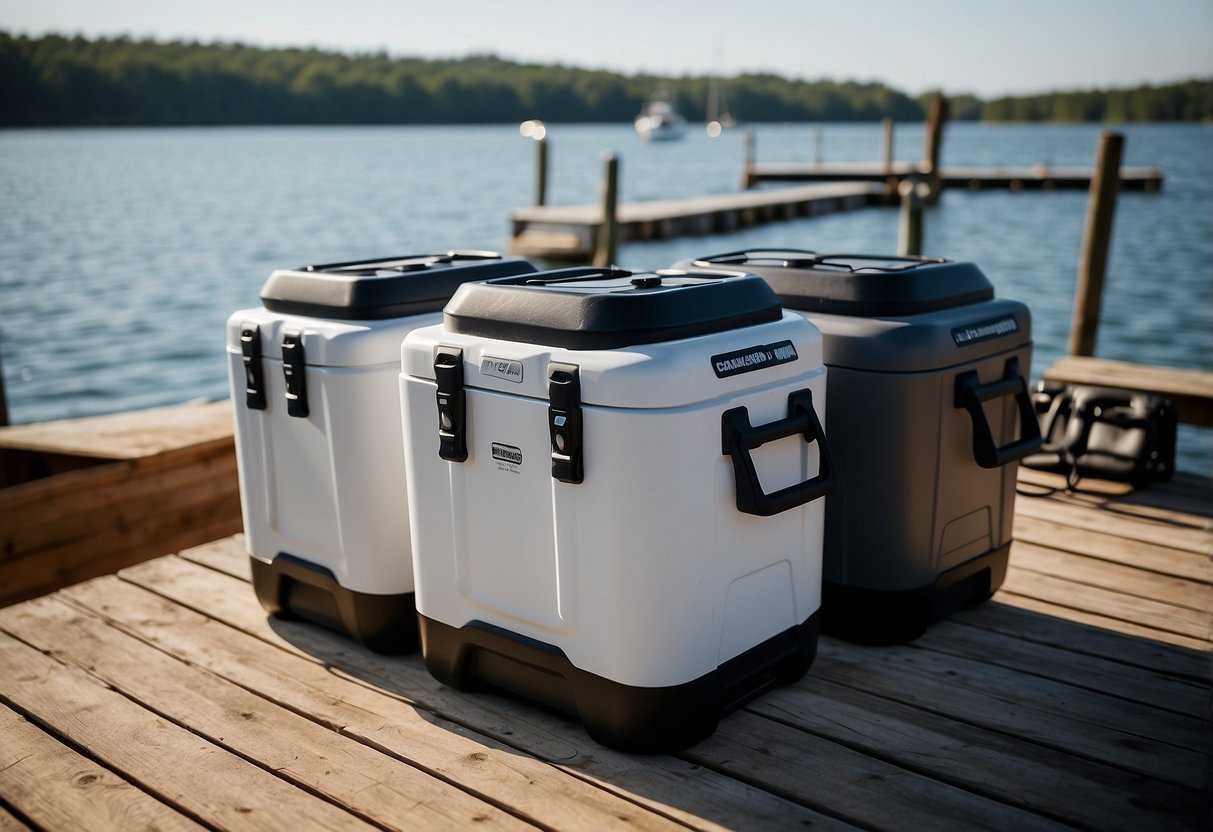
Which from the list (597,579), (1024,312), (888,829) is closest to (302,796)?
(597,579)

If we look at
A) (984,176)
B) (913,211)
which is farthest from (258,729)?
(984,176)

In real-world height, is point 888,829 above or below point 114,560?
above

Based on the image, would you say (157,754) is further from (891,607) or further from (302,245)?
(302,245)

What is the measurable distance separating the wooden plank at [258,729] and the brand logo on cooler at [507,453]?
56 cm

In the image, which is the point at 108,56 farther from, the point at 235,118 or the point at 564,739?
the point at 564,739

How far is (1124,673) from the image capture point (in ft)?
7.38

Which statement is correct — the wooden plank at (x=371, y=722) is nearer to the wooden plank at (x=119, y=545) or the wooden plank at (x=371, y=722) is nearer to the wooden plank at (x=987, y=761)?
the wooden plank at (x=987, y=761)

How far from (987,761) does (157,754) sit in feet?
5.09

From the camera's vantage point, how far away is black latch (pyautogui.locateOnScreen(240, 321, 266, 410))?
7.70 ft

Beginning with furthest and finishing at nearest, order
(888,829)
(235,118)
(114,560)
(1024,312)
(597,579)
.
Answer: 1. (235,118)
2. (114,560)
3. (1024,312)
4. (597,579)
5. (888,829)

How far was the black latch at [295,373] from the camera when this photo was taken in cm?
224

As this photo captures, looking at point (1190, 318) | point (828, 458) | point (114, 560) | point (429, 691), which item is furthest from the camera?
point (1190, 318)

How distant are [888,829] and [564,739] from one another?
0.62 meters

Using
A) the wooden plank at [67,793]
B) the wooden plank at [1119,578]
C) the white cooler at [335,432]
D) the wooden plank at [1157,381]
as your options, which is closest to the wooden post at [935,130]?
the wooden plank at [1157,381]
